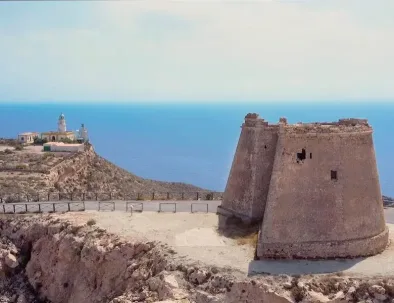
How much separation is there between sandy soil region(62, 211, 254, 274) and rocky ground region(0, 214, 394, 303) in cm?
58

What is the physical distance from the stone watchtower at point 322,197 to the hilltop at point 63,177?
1416 cm

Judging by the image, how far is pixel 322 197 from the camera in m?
23.5

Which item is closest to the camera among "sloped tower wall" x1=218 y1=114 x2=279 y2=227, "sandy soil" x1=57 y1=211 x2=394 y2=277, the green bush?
"sandy soil" x1=57 y1=211 x2=394 y2=277

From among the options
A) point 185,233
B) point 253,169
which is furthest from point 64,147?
point 253,169

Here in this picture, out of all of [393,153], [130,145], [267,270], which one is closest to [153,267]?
[267,270]

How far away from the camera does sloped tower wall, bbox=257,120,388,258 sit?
2327 centimetres

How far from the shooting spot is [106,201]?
33906 mm

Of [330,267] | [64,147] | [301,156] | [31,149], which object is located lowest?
[330,267]

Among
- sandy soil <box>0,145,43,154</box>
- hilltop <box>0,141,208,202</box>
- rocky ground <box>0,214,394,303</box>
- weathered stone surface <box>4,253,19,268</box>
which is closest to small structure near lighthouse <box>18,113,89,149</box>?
sandy soil <box>0,145,43,154</box>

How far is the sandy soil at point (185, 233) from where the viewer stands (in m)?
22.9

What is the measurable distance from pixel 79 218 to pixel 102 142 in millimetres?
135791

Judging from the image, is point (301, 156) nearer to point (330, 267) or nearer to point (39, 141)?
point (330, 267)

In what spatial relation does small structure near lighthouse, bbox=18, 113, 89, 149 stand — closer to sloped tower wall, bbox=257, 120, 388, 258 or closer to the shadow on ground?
sloped tower wall, bbox=257, 120, 388, 258

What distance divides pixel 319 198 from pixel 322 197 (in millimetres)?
137
